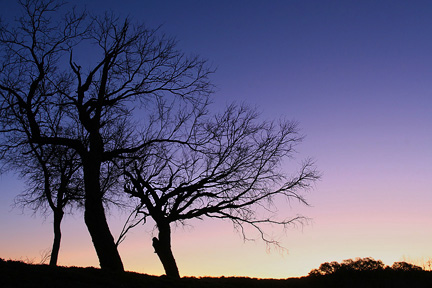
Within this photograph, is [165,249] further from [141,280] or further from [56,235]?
[141,280]

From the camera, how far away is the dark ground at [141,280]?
9.41 meters

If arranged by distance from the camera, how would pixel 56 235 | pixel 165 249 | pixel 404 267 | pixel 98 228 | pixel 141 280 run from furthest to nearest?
1. pixel 56 235
2. pixel 165 249
3. pixel 404 267
4. pixel 98 228
5. pixel 141 280

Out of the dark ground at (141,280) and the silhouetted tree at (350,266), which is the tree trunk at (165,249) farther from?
the silhouetted tree at (350,266)

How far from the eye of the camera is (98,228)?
13.7 metres

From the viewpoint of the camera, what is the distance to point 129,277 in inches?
453

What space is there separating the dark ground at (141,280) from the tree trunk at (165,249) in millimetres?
3664

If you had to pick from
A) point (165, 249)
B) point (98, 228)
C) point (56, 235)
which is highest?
point (56, 235)

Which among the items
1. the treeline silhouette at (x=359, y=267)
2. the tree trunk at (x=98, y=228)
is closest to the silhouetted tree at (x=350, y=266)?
the treeline silhouette at (x=359, y=267)

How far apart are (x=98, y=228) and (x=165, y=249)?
176 inches

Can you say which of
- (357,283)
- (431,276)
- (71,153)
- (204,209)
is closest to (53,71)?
(71,153)

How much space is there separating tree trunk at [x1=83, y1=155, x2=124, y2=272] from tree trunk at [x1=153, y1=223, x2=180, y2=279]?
12.3 ft

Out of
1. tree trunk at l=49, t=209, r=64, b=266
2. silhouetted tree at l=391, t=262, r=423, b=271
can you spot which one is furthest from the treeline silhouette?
tree trunk at l=49, t=209, r=64, b=266

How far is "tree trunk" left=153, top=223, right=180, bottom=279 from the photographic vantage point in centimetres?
1722

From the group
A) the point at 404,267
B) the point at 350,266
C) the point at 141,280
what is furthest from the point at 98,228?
the point at 404,267
